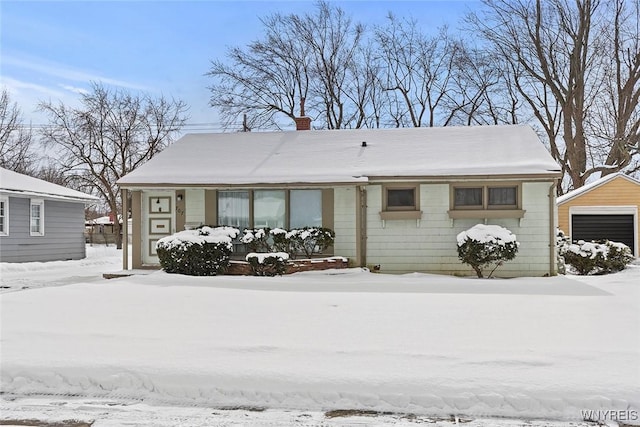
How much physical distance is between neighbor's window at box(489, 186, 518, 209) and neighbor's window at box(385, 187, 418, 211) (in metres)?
1.92

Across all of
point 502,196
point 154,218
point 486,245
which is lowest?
point 486,245

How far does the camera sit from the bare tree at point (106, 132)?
105 ft

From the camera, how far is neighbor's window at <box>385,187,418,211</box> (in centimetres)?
1343

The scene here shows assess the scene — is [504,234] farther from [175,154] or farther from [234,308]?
[175,154]

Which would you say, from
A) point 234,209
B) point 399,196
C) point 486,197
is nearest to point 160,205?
point 234,209

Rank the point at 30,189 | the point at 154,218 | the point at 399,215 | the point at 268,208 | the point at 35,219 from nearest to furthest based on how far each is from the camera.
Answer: the point at 399,215, the point at 268,208, the point at 154,218, the point at 30,189, the point at 35,219

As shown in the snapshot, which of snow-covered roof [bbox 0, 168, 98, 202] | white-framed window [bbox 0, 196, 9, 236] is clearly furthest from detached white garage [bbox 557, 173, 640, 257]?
white-framed window [bbox 0, 196, 9, 236]

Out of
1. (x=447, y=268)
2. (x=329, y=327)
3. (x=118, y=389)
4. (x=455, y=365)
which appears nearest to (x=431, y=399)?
(x=455, y=365)

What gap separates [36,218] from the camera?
19.9 meters

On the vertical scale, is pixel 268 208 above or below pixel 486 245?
above

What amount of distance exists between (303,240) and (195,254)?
2.67m

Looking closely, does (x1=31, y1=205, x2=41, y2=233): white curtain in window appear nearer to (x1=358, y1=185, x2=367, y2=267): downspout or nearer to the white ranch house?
the white ranch house

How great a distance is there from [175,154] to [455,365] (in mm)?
12548

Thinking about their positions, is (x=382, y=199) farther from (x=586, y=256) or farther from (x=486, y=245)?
(x=586, y=256)
